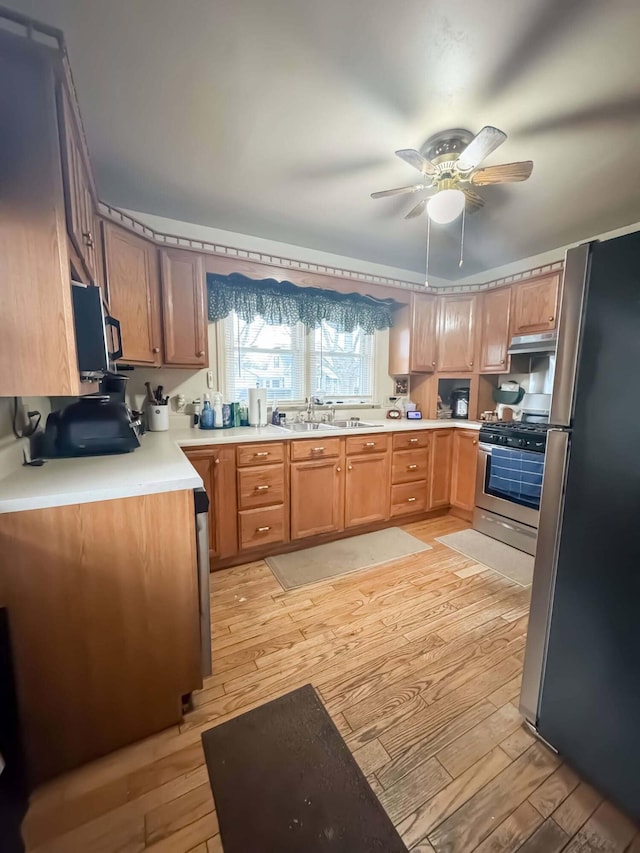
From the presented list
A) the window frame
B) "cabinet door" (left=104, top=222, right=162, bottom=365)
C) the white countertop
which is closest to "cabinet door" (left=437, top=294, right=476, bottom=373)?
the window frame

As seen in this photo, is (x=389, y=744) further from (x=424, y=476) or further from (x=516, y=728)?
(x=424, y=476)

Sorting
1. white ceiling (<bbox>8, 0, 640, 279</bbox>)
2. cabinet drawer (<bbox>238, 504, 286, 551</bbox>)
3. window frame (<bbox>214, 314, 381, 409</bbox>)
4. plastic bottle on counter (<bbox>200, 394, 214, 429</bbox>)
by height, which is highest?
white ceiling (<bbox>8, 0, 640, 279</bbox>)

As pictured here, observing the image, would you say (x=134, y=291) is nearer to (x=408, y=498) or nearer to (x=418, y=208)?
(x=418, y=208)

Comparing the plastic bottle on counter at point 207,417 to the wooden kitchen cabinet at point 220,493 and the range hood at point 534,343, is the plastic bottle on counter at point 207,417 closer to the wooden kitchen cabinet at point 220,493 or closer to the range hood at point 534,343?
the wooden kitchen cabinet at point 220,493

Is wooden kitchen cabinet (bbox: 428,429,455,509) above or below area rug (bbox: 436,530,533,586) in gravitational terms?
above

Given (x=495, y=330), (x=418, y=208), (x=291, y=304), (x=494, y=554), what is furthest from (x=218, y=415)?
(x=495, y=330)

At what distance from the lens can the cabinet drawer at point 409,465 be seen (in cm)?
299

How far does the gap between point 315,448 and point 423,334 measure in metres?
1.84

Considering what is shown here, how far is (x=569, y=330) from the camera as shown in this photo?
1.06 meters

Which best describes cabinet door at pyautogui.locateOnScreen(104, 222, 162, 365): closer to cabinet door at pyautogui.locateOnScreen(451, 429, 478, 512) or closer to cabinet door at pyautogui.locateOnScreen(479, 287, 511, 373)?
cabinet door at pyautogui.locateOnScreen(451, 429, 478, 512)

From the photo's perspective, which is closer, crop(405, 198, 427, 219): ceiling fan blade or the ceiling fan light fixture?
the ceiling fan light fixture

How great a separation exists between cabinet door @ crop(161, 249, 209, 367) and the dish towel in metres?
2.60

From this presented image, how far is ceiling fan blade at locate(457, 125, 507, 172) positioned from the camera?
140 centimetres

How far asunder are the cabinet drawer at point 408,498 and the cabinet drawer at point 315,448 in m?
0.76
